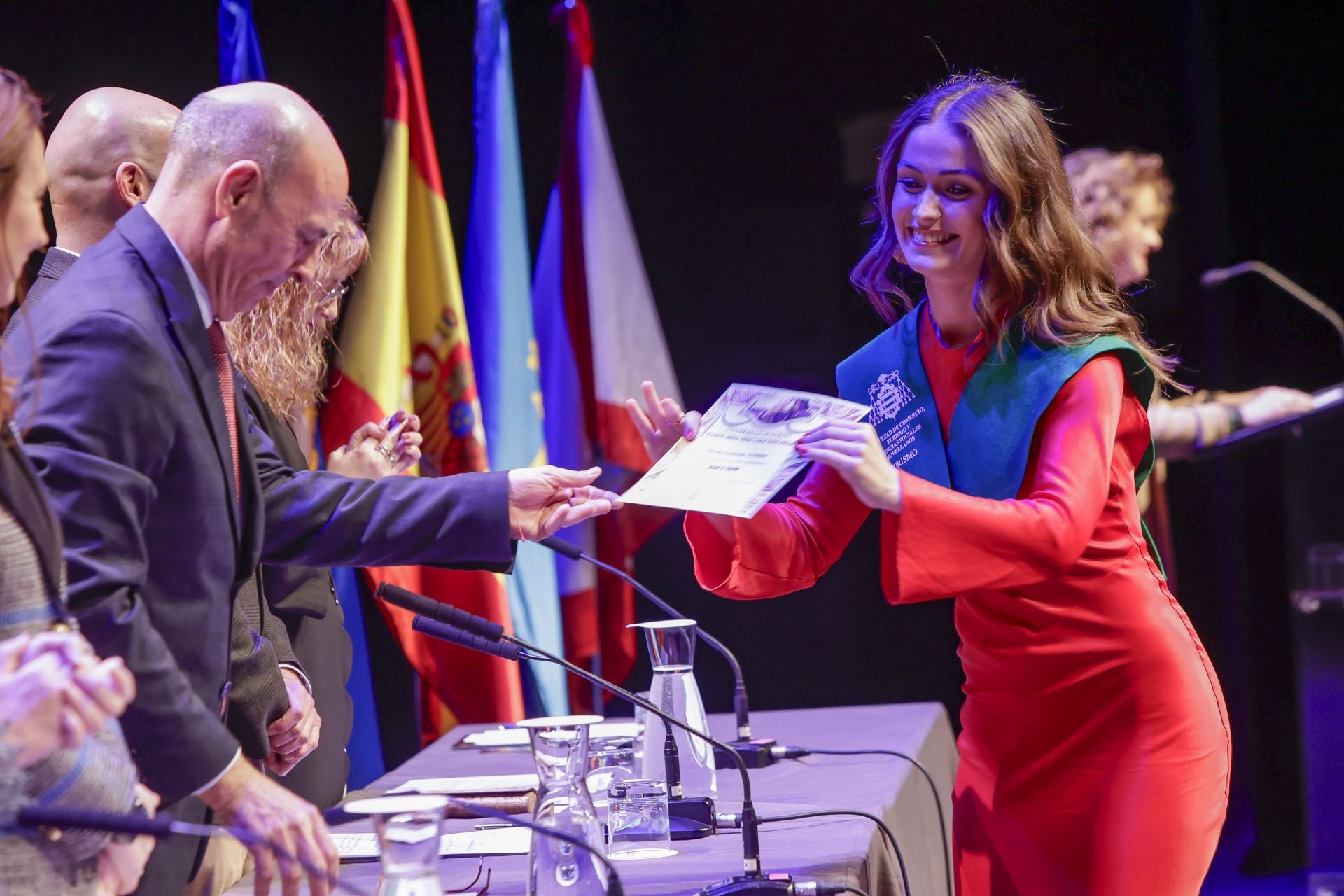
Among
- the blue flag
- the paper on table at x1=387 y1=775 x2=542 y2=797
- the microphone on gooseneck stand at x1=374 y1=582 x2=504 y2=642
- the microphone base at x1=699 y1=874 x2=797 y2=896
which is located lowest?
the paper on table at x1=387 y1=775 x2=542 y2=797

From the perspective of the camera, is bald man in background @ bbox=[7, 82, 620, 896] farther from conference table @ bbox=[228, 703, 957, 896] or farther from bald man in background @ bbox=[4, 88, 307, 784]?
bald man in background @ bbox=[4, 88, 307, 784]

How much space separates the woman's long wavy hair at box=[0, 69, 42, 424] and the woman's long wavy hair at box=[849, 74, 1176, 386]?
1210mm

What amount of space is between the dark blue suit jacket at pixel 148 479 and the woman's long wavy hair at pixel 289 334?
101cm

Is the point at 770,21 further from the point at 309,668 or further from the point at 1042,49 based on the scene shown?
the point at 309,668

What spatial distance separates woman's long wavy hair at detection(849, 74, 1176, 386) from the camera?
1.80 m

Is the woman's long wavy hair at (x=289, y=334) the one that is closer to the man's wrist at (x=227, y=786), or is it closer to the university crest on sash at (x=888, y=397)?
the university crest on sash at (x=888, y=397)


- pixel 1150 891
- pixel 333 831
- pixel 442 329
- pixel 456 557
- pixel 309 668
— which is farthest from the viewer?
pixel 442 329

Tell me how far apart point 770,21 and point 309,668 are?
104 inches

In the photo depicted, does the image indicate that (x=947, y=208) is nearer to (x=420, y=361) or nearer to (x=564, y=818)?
(x=564, y=818)

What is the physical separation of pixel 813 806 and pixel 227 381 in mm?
1042

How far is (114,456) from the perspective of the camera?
51.1 inches

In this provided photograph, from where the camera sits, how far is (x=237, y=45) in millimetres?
3674

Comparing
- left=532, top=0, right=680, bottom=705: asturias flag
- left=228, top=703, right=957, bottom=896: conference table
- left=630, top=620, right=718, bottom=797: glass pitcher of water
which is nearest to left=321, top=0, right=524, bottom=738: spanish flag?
left=532, top=0, right=680, bottom=705: asturias flag

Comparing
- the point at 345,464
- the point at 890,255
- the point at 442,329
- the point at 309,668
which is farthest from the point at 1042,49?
the point at 309,668
